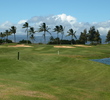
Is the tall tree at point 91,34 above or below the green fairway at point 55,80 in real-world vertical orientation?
above

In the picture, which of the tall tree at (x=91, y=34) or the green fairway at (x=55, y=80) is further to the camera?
the tall tree at (x=91, y=34)

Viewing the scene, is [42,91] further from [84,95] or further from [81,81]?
[81,81]

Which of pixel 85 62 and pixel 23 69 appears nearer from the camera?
pixel 23 69

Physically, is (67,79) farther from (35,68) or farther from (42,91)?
(42,91)

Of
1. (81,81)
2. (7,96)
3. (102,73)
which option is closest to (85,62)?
(102,73)

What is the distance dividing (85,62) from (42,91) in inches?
597

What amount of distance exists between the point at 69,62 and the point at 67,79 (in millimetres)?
8032

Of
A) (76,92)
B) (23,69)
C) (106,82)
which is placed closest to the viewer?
(76,92)

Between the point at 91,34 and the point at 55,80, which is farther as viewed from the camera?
the point at 91,34

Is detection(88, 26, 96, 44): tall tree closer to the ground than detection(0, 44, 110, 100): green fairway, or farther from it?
farther from it

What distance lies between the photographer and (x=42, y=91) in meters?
14.8

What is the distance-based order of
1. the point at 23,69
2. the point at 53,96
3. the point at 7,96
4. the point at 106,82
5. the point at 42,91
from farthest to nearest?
the point at 23,69 → the point at 106,82 → the point at 42,91 → the point at 53,96 → the point at 7,96

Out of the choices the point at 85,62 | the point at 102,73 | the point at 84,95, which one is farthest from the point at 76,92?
the point at 85,62

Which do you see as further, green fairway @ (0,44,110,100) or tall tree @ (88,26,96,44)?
tall tree @ (88,26,96,44)
